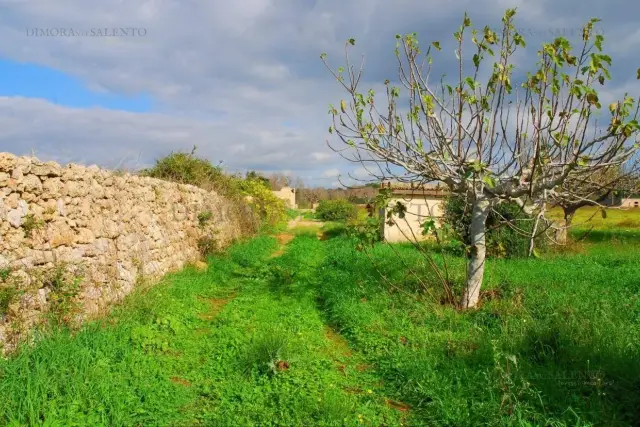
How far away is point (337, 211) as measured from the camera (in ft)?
99.6

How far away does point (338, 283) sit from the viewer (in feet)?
28.0

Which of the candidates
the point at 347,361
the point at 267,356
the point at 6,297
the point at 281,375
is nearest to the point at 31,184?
the point at 6,297

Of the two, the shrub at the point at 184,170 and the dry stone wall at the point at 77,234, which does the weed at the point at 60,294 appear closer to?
the dry stone wall at the point at 77,234

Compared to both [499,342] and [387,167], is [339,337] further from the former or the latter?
[387,167]

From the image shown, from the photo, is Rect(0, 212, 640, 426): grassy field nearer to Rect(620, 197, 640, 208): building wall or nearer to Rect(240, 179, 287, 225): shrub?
Rect(620, 197, 640, 208): building wall

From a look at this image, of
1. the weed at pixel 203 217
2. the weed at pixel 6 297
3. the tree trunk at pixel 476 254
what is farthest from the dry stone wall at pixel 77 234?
the tree trunk at pixel 476 254

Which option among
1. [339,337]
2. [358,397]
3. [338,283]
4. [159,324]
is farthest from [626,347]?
[159,324]

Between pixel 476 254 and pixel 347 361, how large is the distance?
2.75 metres

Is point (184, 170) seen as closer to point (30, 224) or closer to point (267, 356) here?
point (30, 224)

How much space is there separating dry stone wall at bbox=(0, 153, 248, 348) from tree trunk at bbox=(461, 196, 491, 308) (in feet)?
17.6

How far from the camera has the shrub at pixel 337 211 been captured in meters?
29.9

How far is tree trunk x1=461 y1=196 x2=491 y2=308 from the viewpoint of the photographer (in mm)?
6672

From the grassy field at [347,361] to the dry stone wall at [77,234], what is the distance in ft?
1.55

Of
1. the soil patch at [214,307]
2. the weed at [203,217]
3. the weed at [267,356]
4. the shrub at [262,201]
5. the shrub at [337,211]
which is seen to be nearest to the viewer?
the weed at [267,356]
